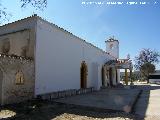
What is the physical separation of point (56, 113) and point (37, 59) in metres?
5.25

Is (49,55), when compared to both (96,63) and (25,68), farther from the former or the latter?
(96,63)

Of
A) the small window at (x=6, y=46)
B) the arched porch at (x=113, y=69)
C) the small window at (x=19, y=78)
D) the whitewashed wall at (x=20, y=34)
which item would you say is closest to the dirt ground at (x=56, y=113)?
the small window at (x=19, y=78)

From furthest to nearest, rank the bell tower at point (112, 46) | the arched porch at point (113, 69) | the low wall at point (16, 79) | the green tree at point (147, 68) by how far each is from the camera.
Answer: the green tree at point (147, 68) < the bell tower at point (112, 46) < the arched porch at point (113, 69) < the low wall at point (16, 79)

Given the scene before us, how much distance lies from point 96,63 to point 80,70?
14.0 ft

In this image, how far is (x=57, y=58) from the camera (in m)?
18.0

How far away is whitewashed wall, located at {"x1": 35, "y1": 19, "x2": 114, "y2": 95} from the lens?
1580 cm

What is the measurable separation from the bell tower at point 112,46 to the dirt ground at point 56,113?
2812 centimetres

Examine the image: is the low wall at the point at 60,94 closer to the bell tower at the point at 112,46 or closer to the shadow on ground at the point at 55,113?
the shadow on ground at the point at 55,113

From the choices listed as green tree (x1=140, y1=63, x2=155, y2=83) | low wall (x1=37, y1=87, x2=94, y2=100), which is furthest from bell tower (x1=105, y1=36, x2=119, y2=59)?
low wall (x1=37, y1=87, x2=94, y2=100)

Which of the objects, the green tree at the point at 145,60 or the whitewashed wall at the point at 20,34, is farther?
the green tree at the point at 145,60

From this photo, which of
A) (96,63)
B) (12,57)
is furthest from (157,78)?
(12,57)

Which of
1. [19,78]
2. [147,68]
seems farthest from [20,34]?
[147,68]

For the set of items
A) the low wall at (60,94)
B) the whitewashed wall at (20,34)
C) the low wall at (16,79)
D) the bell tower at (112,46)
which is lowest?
the low wall at (60,94)

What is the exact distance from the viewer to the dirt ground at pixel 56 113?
33.0 feet
